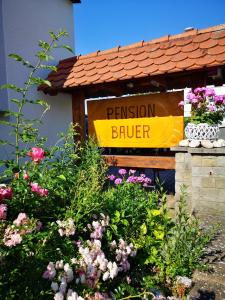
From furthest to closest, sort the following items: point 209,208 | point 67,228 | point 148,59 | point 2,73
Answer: point 2,73 → point 148,59 → point 209,208 → point 67,228

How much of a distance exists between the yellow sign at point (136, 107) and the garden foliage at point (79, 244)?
2146 millimetres

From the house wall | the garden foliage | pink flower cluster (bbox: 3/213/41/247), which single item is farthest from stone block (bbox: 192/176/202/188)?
the house wall

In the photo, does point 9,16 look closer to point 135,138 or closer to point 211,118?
point 135,138

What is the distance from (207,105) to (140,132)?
141cm

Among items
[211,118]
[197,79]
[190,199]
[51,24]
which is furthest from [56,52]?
[190,199]

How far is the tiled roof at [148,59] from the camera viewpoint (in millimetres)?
4098

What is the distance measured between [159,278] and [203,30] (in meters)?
4.11

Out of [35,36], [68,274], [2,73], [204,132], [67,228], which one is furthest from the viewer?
[35,36]

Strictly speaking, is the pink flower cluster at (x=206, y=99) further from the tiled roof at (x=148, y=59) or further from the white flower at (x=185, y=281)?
the white flower at (x=185, y=281)

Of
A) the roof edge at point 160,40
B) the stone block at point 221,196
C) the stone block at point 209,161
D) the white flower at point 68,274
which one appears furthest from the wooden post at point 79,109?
the white flower at point 68,274

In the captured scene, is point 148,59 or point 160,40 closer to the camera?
point 148,59

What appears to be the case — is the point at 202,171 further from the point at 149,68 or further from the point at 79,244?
the point at 79,244

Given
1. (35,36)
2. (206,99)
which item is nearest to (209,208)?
(206,99)

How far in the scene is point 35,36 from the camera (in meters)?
5.68
